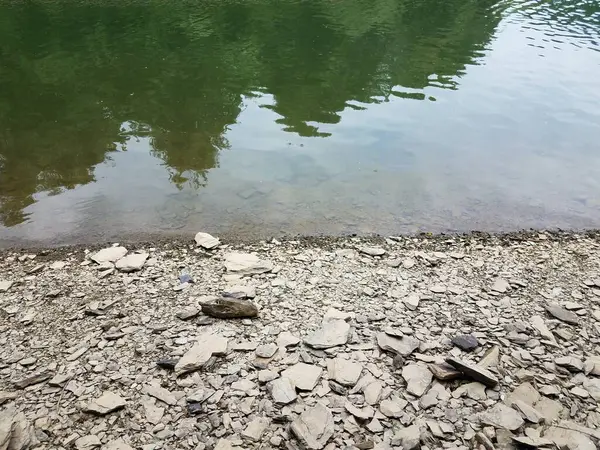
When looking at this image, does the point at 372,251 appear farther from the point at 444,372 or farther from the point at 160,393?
the point at 160,393

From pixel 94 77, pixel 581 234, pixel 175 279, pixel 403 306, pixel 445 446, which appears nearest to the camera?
pixel 445 446

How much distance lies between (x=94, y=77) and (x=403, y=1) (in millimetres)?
27425

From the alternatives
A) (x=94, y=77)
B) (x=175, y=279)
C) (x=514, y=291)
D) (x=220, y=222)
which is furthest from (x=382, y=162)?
(x=94, y=77)

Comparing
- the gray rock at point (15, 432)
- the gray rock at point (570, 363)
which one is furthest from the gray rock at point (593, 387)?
the gray rock at point (15, 432)

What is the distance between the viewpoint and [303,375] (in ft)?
18.9

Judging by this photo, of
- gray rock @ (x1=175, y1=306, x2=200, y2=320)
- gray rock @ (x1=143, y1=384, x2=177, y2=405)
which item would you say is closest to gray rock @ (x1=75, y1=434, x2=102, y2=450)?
gray rock @ (x1=143, y1=384, x2=177, y2=405)

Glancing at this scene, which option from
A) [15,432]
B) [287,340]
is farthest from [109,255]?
[287,340]

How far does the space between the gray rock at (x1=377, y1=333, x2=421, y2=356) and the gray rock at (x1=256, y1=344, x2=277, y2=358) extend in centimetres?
146

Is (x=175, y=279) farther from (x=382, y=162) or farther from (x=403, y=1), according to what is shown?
(x=403, y=1)

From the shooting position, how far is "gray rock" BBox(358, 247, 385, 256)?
28.0 feet

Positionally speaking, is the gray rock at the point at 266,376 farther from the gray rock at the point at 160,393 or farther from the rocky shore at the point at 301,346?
the gray rock at the point at 160,393

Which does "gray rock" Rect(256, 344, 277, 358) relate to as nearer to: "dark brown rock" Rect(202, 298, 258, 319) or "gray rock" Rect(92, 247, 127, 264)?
"dark brown rock" Rect(202, 298, 258, 319)

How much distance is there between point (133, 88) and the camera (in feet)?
57.8

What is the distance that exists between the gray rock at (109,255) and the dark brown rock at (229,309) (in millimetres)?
2533
